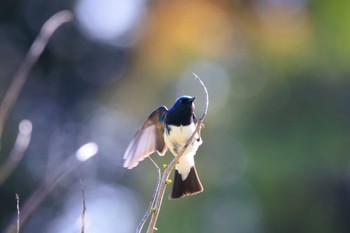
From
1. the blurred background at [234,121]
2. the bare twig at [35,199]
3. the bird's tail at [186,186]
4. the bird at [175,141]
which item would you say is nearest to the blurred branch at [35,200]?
the bare twig at [35,199]

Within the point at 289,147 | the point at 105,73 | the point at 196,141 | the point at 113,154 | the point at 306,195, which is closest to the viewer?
the point at 196,141

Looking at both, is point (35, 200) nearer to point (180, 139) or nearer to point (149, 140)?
point (180, 139)

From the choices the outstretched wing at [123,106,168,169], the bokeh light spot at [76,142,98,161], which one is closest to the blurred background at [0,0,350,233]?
the outstretched wing at [123,106,168,169]

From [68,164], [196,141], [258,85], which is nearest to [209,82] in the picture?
[258,85]

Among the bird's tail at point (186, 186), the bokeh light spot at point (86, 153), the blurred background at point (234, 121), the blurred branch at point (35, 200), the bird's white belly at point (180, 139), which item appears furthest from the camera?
the blurred background at point (234, 121)

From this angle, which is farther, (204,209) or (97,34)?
(97,34)

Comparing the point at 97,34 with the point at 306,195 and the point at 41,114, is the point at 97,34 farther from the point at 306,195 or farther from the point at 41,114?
the point at 306,195

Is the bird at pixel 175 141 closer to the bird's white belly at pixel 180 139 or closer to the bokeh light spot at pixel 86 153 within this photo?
the bird's white belly at pixel 180 139

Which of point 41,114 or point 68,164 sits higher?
point 41,114
